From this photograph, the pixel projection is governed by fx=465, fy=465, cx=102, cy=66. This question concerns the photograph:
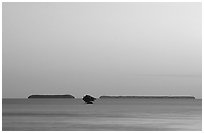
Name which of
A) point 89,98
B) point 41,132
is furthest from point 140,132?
point 89,98

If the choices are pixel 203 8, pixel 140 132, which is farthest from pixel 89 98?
pixel 203 8

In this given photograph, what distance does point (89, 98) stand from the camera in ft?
509

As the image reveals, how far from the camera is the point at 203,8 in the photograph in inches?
1073

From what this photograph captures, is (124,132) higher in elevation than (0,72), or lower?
higher

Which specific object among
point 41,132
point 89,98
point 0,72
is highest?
point 89,98

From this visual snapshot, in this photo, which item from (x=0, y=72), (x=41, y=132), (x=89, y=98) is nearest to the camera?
(x=0, y=72)

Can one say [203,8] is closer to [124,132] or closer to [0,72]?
[0,72]

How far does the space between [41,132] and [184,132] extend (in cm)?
1275

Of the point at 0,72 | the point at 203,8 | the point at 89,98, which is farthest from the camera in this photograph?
the point at 89,98

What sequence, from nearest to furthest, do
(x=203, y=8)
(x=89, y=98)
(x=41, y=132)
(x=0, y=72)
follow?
(x=0, y=72) → (x=203, y=8) → (x=41, y=132) → (x=89, y=98)

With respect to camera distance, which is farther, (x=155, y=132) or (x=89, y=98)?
(x=89, y=98)

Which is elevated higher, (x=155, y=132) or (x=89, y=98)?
(x=89, y=98)

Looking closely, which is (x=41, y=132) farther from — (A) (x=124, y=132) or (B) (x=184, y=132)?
(B) (x=184, y=132)

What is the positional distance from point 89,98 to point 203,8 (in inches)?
5081
